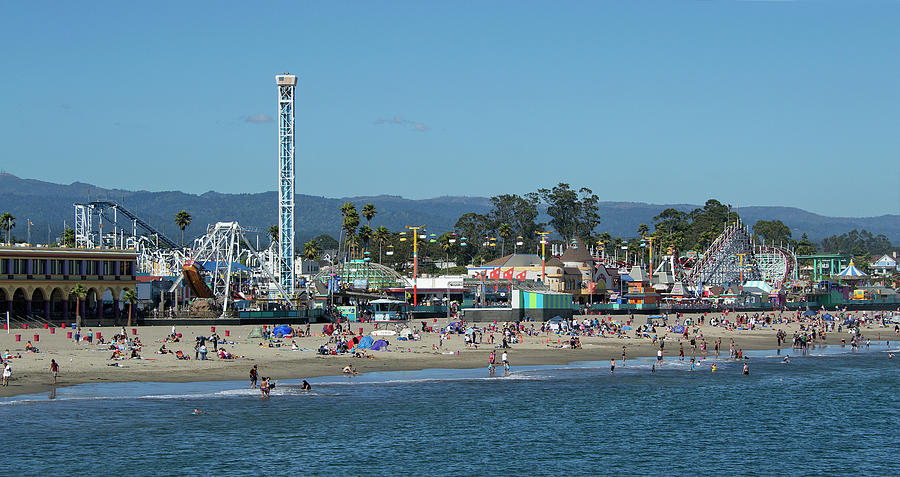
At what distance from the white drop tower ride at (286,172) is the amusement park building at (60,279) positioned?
24229mm

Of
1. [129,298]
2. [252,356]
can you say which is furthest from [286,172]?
[252,356]

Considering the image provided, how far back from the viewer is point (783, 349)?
268 ft

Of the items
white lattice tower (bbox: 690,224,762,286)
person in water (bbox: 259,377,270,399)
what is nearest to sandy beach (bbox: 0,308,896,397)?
person in water (bbox: 259,377,270,399)

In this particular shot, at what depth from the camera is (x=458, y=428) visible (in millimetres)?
42094

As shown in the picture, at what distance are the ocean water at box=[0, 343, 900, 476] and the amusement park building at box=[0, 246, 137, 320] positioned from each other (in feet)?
106

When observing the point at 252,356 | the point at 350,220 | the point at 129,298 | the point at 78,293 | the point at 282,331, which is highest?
the point at 350,220

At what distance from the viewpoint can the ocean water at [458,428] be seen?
35.6m

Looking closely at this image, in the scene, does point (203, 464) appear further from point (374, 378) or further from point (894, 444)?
point (894, 444)

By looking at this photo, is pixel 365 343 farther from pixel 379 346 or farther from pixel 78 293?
pixel 78 293

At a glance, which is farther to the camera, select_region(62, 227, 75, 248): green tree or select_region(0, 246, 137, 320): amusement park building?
select_region(62, 227, 75, 248): green tree

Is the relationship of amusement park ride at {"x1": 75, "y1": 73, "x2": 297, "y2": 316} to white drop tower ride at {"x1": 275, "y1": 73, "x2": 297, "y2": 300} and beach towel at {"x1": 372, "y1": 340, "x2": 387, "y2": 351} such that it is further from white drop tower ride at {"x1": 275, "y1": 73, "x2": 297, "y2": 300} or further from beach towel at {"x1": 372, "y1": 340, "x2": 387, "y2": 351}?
beach towel at {"x1": 372, "y1": 340, "x2": 387, "y2": 351}

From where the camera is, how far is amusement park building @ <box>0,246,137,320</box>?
75688mm

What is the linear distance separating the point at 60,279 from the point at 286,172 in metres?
33.0

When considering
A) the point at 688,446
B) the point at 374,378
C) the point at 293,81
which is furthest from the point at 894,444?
the point at 293,81
